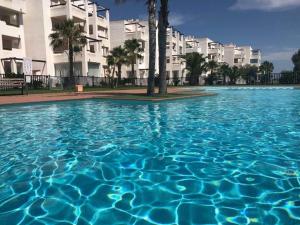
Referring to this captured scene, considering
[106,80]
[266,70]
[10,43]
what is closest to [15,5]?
[10,43]

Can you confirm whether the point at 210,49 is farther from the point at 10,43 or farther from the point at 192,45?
the point at 10,43

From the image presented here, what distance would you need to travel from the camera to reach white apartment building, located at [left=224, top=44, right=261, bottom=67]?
103812mm

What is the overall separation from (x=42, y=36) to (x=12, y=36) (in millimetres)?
5089

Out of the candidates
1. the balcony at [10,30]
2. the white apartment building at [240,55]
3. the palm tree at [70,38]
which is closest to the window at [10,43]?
the balcony at [10,30]

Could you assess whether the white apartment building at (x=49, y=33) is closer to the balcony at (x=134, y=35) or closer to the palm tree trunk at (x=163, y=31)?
the balcony at (x=134, y=35)

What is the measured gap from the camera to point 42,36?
39938mm

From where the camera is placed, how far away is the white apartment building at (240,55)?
10381cm

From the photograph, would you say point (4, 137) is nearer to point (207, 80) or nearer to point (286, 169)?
point (286, 169)

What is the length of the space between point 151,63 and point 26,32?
89.1 ft

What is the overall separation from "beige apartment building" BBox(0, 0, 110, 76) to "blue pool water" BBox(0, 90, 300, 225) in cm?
3014

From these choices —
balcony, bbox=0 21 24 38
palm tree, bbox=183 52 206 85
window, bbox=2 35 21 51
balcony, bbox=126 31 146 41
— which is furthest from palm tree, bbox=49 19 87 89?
palm tree, bbox=183 52 206 85

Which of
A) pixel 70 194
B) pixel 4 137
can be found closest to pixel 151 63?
pixel 4 137

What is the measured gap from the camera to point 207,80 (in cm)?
7294

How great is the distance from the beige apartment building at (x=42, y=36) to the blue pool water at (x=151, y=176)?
98.9 ft
